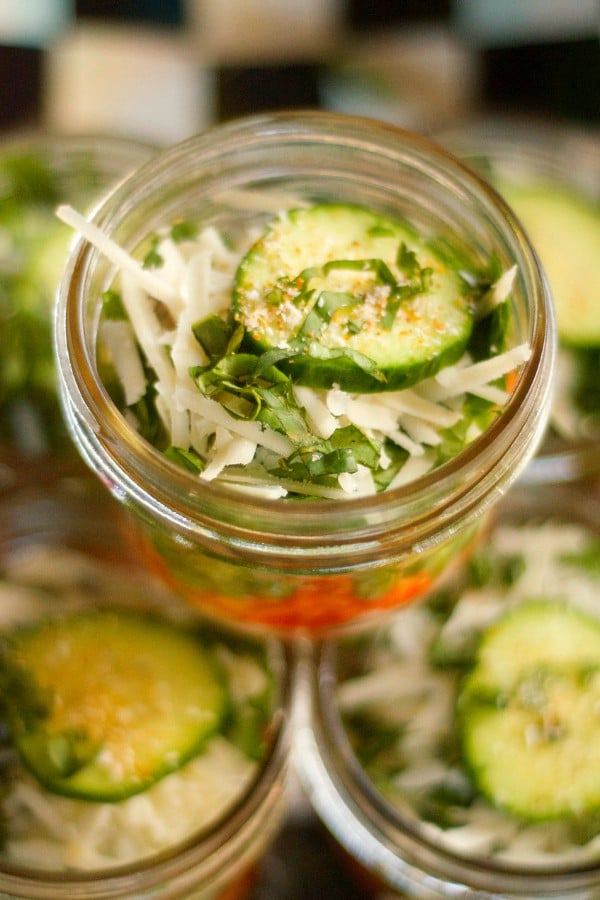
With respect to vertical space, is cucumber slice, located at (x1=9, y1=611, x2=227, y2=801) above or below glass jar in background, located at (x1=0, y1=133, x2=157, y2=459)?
below

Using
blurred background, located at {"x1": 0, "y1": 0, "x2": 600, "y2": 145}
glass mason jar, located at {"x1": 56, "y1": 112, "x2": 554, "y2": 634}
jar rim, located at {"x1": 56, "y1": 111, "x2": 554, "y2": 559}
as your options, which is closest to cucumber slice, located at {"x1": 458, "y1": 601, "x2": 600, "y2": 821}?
glass mason jar, located at {"x1": 56, "y1": 112, "x2": 554, "y2": 634}

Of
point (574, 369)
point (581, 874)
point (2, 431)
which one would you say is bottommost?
point (581, 874)

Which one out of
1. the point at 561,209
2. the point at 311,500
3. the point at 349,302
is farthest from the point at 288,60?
the point at 311,500

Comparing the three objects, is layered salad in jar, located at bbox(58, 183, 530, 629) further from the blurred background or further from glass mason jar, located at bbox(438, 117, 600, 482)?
the blurred background

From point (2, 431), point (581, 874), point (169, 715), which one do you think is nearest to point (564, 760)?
point (581, 874)

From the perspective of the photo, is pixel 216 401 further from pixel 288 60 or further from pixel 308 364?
pixel 288 60

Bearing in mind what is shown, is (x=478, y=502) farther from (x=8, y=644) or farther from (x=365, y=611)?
(x=8, y=644)
